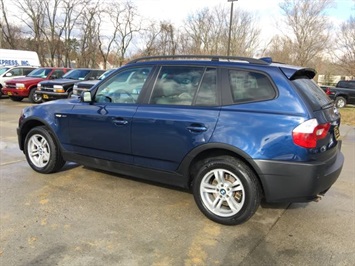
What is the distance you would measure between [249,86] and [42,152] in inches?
126

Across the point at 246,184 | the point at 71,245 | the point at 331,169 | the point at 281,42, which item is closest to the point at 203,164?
the point at 246,184

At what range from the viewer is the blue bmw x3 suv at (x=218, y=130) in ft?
10.3

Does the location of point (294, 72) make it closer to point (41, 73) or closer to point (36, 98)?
point (36, 98)

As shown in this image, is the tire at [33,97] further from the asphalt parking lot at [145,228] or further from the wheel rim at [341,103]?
the wheel rim at [341,103]

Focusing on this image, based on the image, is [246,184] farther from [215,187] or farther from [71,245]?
[71,245]

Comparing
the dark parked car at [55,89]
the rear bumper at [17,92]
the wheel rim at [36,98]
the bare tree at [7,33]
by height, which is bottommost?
the wheel rim at [36,98]

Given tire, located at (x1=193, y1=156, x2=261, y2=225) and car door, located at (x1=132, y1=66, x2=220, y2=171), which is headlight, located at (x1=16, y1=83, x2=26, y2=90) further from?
tire, located at (x1=193, y1=156, x2=261, y2=225)

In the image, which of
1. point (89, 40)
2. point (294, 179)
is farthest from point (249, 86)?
point (89, 40)

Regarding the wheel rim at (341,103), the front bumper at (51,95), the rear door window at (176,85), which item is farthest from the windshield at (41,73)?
the wheel rim at (341,103)

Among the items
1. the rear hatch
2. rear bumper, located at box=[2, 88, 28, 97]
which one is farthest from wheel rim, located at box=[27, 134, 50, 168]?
rear bumper, located at box=[2, 88, 28, 97]

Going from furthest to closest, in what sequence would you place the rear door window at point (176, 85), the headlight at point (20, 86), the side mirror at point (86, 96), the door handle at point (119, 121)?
the headlight at point (20, 86) < the side mirror at point (86, 96) < the door handle at point (119, 121) < the rear door window at point (176, 85)

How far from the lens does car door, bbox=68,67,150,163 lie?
402cm

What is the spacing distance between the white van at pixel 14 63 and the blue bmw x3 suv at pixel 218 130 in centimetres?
1473

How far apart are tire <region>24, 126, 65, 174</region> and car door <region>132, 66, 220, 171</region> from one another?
1.48 metres
